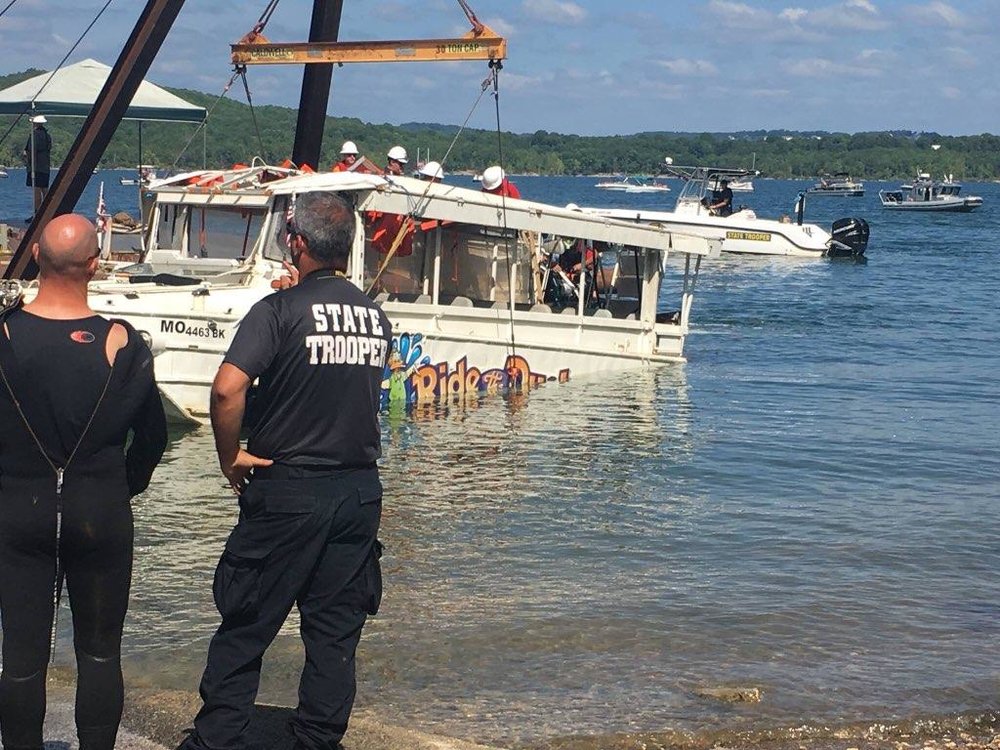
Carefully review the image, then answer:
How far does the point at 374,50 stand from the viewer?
14.9 metres

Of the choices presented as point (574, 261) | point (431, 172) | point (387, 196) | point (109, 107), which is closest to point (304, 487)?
point (387, 196)

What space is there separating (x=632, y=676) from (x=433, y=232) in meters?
9.77

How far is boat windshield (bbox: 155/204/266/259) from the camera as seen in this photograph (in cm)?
1493

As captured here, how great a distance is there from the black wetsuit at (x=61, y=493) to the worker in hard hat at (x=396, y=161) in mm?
11741

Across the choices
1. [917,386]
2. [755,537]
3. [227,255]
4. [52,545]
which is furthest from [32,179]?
[52,545]

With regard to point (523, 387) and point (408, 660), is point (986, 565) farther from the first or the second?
point (523, 387)

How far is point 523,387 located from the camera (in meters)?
16.8

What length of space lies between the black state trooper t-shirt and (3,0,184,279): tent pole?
33.9 feet

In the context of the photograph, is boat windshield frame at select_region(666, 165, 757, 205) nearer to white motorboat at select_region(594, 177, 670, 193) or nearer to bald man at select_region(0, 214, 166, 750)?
bald man at select_region(0, 214, 166, 750)

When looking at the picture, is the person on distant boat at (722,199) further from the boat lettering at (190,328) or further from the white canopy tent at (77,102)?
the boat lettering at (190,328)

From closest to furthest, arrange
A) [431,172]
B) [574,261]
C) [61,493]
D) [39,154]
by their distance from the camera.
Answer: [61,493]
[431,172]
[574,261]
[39,154]

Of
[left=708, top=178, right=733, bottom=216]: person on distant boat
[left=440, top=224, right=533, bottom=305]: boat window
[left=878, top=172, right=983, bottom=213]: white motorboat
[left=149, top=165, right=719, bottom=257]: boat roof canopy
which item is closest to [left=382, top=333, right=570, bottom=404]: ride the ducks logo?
[left=440, top=224, right=533, bottom=305]: boat window

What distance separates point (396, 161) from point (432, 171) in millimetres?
529

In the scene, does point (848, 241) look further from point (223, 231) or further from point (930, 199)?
point (930, 199)
